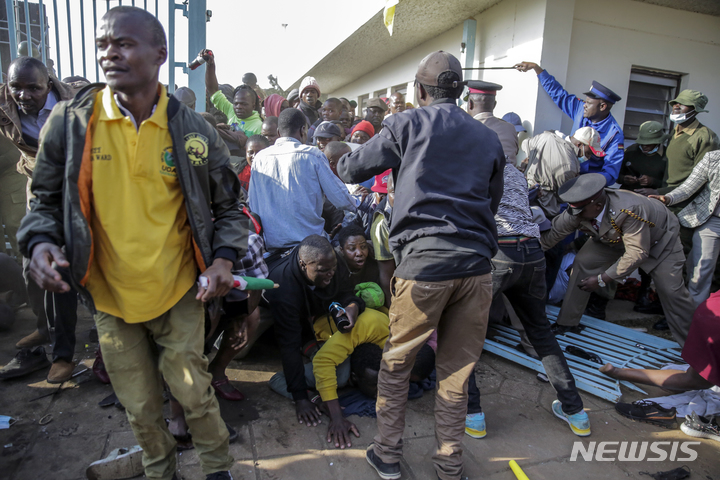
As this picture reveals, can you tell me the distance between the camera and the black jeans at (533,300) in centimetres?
278

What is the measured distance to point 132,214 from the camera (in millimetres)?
1725

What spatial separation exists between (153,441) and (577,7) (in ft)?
20.1

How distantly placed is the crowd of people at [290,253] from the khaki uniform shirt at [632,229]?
0.02 metres

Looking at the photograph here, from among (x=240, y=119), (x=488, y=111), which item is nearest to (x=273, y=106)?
(x=240, y=119)

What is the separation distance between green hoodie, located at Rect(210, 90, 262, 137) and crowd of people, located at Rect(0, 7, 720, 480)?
5.32ft

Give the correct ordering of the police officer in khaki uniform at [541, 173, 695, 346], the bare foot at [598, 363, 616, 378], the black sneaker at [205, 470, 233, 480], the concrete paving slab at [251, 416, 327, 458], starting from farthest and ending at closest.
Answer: the police officer in khaki uniform at [541, 173, 695, 346]
the bare foot at [598, 363, 616, 378]
the concrete paving slab at [251, 416, 327, 458]
the black sneaker at [205, 470, 233, 480]

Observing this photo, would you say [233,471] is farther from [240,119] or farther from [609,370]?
[240,119]

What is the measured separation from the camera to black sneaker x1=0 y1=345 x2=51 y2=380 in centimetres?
303

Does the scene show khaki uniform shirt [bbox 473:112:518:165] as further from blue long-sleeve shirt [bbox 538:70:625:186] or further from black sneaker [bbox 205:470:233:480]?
black sneaker [bbox 205:470:233:480]

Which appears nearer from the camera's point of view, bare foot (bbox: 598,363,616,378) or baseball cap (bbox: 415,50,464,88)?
baseball cap (bbox: 415,50,464,88)

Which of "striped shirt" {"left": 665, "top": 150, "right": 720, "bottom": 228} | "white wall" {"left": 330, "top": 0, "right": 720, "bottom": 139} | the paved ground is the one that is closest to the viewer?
the paved ground

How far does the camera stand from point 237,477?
2.25 metres

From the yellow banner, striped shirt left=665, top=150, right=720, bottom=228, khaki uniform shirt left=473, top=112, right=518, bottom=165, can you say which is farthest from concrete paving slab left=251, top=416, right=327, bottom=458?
the yellow banner

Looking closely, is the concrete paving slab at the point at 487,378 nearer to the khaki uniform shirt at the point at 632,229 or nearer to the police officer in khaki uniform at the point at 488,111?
the khaki uniform shirt at the point at 632,229
